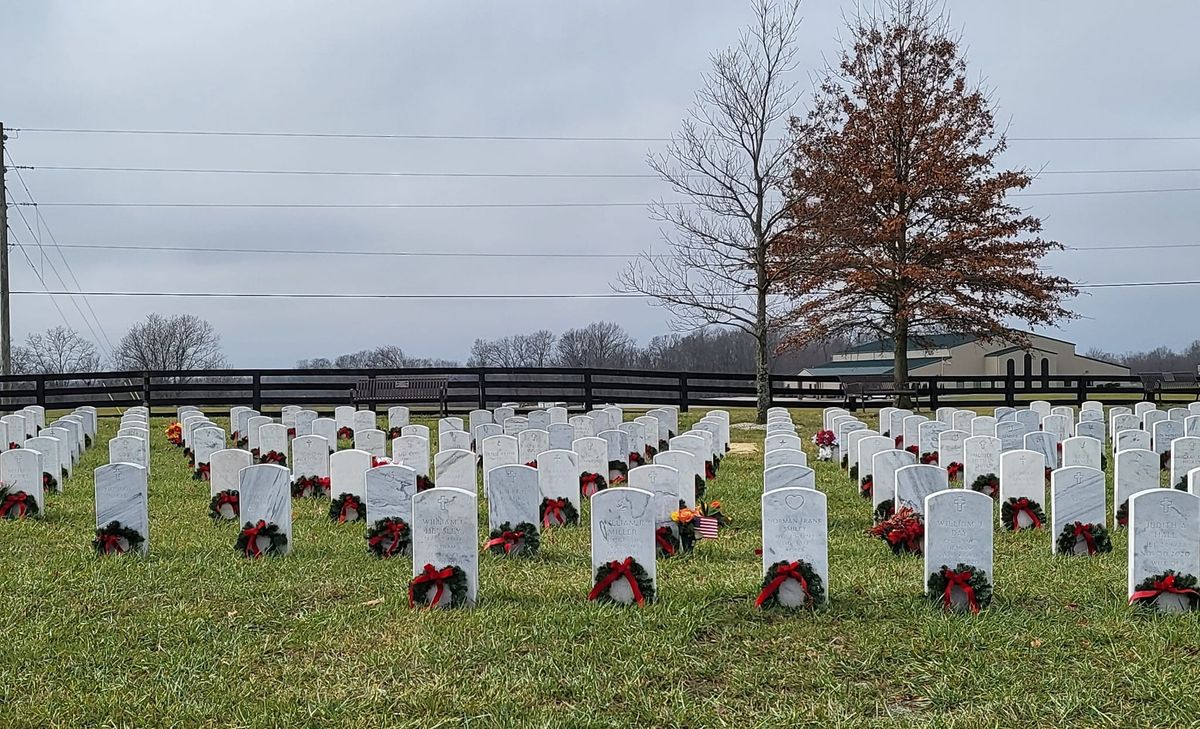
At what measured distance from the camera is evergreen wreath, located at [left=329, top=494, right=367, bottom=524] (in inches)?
397

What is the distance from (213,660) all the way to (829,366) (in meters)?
57.7

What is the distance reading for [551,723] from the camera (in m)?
4.62

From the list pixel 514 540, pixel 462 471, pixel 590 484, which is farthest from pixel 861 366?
pixel 514 540

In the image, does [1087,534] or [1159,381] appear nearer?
[1087,534]

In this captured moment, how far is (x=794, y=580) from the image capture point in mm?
6492

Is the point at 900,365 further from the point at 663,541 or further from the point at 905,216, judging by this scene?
the point at 663,541

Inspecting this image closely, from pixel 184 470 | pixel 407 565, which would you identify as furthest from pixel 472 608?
pixel 184 470

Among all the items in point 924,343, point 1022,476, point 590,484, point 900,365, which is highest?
point 924,343

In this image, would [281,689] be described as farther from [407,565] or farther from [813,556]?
[813,556]

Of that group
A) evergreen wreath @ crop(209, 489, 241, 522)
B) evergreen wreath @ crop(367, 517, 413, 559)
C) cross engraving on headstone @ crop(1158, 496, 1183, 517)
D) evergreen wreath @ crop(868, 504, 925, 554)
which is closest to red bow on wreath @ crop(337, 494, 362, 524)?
evergreen wreath @ crop(209, 489, 241, 522)

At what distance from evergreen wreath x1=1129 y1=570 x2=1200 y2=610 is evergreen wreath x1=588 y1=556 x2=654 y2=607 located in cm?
314

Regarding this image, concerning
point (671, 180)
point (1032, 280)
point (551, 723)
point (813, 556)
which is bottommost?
point (551, 723)

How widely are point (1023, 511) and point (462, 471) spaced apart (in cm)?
557

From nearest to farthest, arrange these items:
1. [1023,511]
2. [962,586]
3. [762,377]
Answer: [962,586]
[1023,511]
[762,377]
